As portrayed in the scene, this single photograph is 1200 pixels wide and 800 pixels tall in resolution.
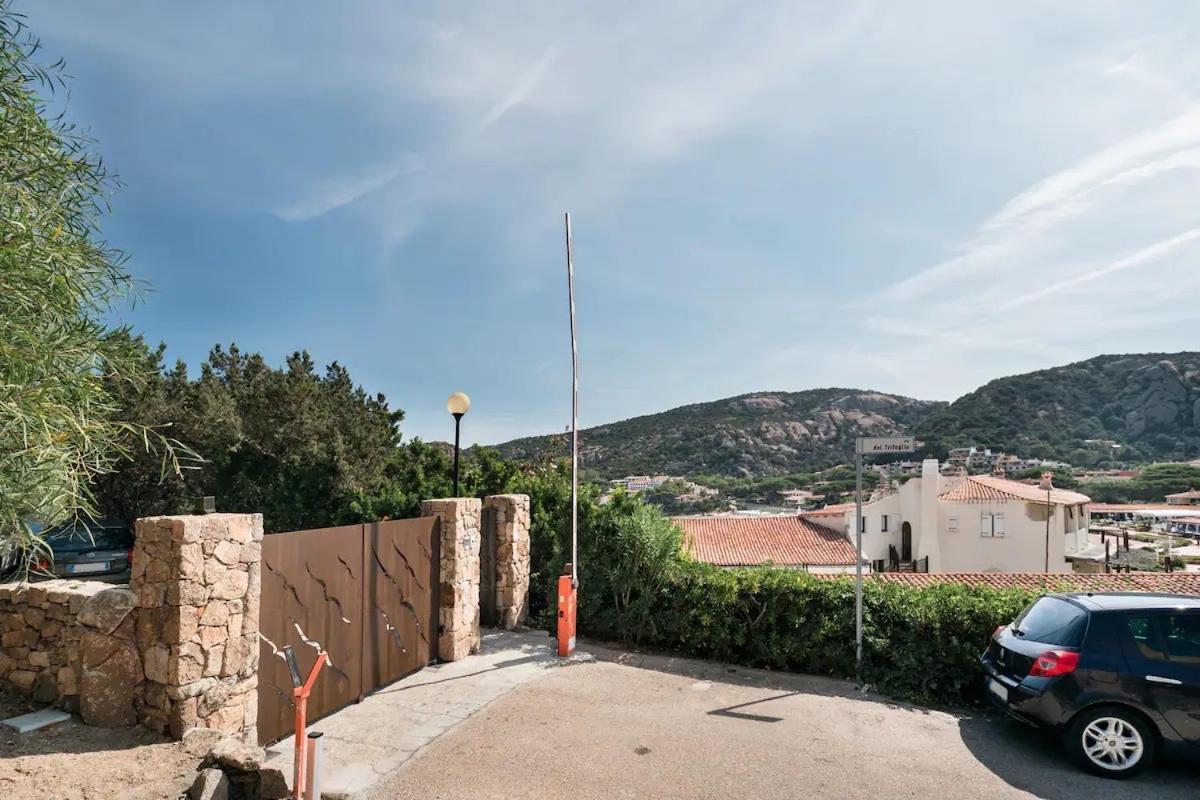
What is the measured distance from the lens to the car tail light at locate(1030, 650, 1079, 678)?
539 centimetres

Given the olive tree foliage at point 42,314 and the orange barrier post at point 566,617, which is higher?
the olive tree foliage at point 42,314

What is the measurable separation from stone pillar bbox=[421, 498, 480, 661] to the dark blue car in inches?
226

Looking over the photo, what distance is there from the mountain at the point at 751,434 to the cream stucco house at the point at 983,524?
654 inches

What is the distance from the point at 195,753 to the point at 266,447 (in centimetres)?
1369

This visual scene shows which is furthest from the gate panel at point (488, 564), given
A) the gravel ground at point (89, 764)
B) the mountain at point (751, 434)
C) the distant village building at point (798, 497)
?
the distant village building at point (798, 497)

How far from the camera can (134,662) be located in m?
4.64

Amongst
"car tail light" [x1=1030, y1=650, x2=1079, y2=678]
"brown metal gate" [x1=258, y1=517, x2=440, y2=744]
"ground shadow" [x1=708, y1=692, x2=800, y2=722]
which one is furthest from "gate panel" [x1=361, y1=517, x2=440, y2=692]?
"car tail light" [x1=1030, y1=650, x2=1079, y2=678]

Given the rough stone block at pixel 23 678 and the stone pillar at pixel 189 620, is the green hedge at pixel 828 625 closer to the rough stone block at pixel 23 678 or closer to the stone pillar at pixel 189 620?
the stone pillar at pixel 189 620

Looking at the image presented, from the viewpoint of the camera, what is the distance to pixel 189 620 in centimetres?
458

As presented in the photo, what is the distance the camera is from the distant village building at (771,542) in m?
30.4

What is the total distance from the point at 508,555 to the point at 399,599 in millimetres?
2542

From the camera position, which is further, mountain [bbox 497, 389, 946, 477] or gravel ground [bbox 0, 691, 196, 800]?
mountain [bbox 497, 389, 946, 477]

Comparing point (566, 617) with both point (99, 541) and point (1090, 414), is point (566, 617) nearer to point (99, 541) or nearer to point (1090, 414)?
point (99, 541)

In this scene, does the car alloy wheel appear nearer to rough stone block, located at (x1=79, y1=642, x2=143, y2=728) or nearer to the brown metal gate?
the brown metal gate
